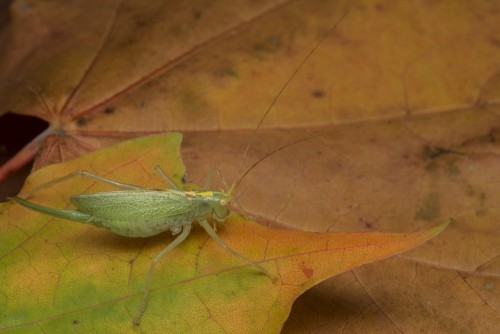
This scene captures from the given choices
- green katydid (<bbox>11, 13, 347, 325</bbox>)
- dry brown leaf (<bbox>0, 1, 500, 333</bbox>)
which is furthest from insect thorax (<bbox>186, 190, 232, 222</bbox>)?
dry brown leaf (<bbox>0, 1, 500, 333</bbox>)

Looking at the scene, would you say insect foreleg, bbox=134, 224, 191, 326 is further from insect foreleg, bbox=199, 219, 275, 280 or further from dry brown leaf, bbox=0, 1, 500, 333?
dry brown leaf, bbox=0, 1, 500, 333

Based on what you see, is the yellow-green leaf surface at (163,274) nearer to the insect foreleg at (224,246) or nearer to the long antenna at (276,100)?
the insect foreleg at (224,246)

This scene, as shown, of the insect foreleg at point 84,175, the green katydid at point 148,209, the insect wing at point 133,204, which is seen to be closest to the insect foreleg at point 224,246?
the green katydid at point 148,209

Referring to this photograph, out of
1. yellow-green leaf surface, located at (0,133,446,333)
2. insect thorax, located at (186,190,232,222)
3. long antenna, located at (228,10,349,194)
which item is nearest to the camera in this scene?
yellow-green leaf surface, located at (0,133,446,333)

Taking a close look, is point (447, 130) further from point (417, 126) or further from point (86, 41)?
point (86, 41)

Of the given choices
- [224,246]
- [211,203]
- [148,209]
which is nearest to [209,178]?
[211,203]

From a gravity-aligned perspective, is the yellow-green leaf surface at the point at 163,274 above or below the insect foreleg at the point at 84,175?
→ below

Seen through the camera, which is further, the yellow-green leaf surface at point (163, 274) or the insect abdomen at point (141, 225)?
the insect abdomen at point (141, 225)

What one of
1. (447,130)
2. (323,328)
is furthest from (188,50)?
(323,328)
